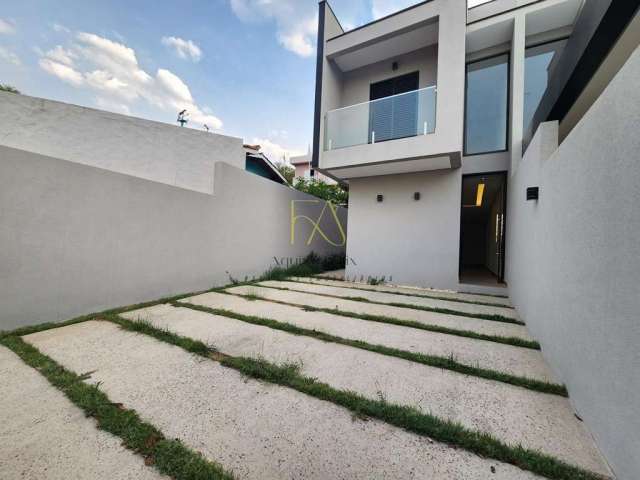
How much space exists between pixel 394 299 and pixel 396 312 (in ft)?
2.67

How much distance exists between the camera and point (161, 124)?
6637mm

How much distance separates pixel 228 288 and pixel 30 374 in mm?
3090

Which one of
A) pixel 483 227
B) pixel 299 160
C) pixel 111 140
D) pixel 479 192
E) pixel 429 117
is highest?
pixel 299 160

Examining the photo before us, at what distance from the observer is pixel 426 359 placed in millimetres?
2219

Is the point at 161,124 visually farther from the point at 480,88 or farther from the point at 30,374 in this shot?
the point at 480,88

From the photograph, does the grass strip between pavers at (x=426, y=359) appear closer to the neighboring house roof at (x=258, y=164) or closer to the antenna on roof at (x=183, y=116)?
the neighboring house roof at (x=258, y=164)

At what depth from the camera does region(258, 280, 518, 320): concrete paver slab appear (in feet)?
12.4

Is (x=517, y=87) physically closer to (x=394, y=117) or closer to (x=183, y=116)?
(x=394, y=117)

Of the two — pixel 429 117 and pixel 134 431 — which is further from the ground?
pixel 429 117

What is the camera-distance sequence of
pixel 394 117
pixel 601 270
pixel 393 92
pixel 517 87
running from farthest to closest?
pixel 393 92 < pixel 394 117 < pixel 517 87 < pixel 601 270

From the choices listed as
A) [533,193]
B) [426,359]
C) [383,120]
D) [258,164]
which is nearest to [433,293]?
[533,193]

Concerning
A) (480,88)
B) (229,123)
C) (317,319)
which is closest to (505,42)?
(480,88)

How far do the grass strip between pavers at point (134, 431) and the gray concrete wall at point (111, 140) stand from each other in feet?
16.4

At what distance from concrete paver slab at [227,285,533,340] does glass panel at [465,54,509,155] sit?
3932mm
